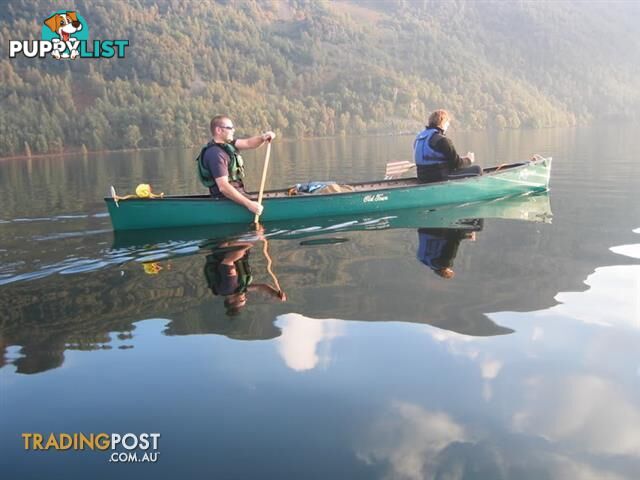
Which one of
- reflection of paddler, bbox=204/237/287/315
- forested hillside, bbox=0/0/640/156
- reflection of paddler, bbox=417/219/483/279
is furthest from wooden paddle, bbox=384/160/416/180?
forested hillside, bbox=0/0/640/156

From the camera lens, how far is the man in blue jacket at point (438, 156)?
464 inches

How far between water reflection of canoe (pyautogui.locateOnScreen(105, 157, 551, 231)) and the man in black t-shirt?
31 centimetres

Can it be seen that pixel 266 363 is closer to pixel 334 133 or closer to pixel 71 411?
pixel 71 411

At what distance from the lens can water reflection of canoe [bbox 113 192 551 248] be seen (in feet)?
34.2

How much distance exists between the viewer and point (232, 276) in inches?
302

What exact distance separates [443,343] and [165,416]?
259 centimetres

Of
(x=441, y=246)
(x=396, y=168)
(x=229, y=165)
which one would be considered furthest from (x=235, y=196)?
(x=396, y=168)

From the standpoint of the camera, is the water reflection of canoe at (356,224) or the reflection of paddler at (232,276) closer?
the reflection of paddler at (232,276)

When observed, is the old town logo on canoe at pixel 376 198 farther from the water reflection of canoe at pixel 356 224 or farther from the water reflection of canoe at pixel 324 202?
the water reflection of canoe at pixel 356 224

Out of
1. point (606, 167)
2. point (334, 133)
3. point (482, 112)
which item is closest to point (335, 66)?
point (482, 112)

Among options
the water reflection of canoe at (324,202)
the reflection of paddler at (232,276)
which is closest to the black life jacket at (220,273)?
the reflection of paddler at (232,276)

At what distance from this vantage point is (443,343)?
5.29 m

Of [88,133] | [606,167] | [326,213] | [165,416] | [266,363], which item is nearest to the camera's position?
[165,416]

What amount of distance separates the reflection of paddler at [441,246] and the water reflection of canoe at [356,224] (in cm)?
45
